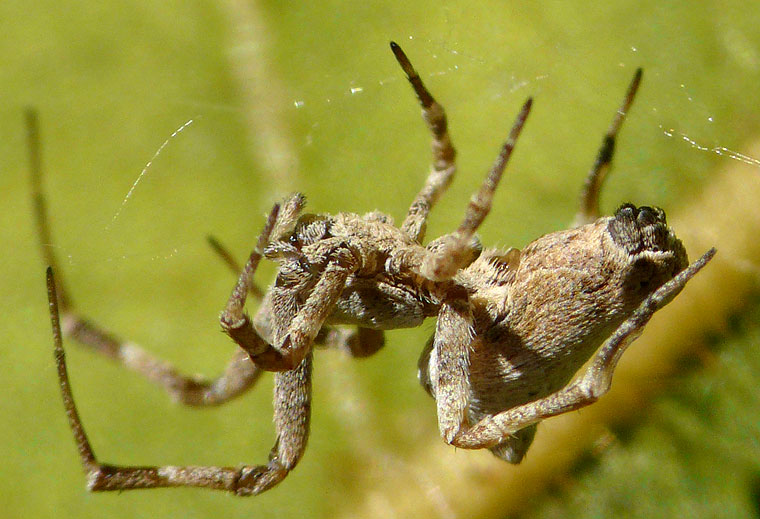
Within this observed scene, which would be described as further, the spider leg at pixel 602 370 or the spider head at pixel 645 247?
the spider head at pixel 645 247

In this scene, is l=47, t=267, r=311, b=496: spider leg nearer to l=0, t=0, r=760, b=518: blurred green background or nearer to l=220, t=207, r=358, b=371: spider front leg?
l=220, t=207, r=358, b=371: spider front leg

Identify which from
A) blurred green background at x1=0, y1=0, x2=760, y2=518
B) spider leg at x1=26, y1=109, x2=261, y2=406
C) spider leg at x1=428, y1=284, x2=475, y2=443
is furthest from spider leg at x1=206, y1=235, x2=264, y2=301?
spider leg at x1=428, y1=284, x2=475, y2=443

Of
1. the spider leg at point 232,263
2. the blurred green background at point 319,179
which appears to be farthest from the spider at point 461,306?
the spider leg at point 232,263

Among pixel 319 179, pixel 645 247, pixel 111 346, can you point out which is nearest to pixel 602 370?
pixel 645 247

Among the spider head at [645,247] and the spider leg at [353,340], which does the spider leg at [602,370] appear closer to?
the spider head at [645,247]

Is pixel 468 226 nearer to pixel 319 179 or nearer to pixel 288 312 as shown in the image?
pixel 288 312

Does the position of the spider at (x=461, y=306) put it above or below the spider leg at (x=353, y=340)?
above
